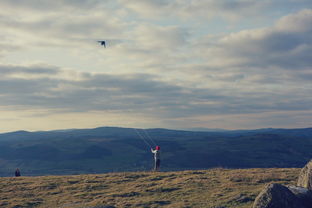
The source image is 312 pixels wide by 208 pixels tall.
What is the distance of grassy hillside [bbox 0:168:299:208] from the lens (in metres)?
24.9

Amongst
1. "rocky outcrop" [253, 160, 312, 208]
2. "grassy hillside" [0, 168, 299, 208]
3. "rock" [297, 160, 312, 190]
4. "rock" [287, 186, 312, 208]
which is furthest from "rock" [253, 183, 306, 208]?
"grassy hillside" [0, 168, 299, 208]

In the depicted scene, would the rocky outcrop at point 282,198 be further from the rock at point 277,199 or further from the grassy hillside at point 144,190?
the grassy hillside at point 144,190

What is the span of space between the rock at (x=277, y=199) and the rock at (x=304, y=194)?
18.0 inches

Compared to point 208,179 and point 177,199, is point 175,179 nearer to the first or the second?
point 208,179

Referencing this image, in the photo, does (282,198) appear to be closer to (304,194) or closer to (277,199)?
(277,199)

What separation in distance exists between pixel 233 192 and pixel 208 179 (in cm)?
572

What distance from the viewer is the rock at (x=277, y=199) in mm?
18906

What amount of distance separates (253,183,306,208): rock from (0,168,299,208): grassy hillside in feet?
12.1

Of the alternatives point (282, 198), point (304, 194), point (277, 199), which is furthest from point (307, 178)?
point (277, 199)

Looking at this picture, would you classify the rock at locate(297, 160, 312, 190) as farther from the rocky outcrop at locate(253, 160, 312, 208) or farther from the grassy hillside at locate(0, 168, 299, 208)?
the grassy hillside at locate(0, 168, 299, 208)

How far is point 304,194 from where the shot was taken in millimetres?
20312

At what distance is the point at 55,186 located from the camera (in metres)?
34.4

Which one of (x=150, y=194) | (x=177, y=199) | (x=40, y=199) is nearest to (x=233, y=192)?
(x=177, y=199)

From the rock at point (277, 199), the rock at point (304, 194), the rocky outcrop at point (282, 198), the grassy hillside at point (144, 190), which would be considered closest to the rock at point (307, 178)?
the rock at point (304, 194)
